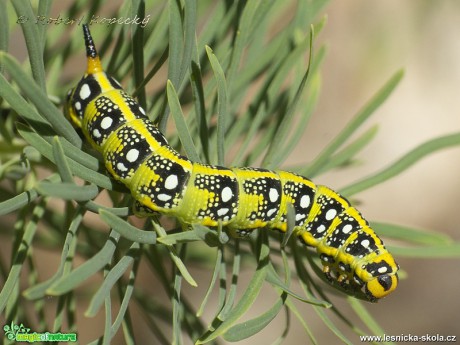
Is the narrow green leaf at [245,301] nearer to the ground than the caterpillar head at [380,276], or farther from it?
nearer to the ground

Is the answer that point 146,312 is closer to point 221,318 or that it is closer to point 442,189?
point 221,318

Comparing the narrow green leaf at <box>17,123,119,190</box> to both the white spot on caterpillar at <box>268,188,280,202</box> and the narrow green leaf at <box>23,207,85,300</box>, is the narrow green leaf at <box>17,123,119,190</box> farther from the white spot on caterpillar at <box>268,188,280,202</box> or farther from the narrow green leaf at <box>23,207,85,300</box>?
the white spot on caterpillar at <box>268,188,280,202</box>

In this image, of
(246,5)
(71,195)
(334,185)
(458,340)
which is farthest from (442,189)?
(71,195)

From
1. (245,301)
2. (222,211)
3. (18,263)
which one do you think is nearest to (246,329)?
(245,301)

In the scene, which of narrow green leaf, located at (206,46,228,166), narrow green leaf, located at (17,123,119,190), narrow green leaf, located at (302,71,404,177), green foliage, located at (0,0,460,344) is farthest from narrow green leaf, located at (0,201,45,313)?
narrow green leaf, located at (302,71,404,177)

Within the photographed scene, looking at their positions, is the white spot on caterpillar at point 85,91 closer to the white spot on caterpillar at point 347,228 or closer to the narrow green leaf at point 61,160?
the narrow green leaf at point 61,160

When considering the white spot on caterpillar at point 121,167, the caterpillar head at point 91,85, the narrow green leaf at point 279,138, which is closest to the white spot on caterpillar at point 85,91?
the caterpillar head at point 91,85
